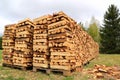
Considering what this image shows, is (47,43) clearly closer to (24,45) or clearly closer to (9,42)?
(24,45)

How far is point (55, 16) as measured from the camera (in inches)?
412

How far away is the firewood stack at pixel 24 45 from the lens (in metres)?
11.2

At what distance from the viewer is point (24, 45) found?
11234 mm

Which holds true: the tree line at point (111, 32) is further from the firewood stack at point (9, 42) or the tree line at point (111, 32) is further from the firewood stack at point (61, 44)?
the firewood stack at point (61, 44)

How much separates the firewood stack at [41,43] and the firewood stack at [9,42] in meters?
1.81

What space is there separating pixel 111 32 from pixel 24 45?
1289 inches

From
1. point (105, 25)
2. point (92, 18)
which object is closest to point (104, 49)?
point (105, 25)

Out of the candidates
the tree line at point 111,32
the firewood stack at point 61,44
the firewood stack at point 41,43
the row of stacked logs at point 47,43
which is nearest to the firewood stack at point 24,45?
the row of stacked logs at point 47,43

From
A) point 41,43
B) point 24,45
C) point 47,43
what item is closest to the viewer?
point 47,43

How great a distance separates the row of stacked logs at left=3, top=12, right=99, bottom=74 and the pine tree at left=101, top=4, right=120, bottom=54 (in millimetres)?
31385

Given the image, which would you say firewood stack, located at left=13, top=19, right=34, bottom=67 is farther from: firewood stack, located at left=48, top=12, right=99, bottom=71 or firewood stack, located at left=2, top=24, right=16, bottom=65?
firewood stack, located at left=48, top=12, right=99, bottom=71

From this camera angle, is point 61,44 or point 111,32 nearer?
point 61,44

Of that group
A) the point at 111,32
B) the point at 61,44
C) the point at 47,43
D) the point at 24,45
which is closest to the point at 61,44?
the point at 61,44

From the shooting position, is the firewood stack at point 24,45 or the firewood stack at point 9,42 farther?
the firewood stack at point 9,42
